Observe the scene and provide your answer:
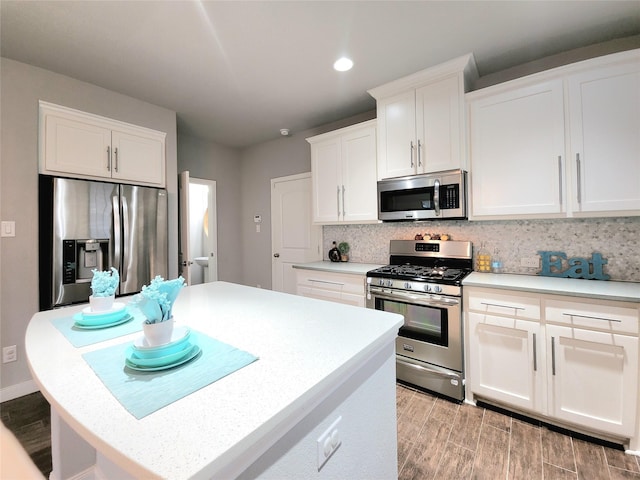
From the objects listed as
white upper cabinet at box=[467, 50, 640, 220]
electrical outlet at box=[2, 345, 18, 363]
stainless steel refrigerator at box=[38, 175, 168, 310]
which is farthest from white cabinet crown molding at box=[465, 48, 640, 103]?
electrical outlet at box=[2, 345, 18, 363]

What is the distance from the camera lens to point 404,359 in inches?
94.7

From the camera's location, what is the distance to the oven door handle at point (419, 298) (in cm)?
214

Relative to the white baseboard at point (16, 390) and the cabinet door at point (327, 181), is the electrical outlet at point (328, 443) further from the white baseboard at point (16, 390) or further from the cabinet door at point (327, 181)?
the white baseboard at point (16, 390)

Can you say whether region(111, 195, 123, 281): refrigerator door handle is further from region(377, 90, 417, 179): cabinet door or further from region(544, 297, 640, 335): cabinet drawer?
region(544, 297, 640, 335): cabinet drawer

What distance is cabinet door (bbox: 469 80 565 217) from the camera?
6.61 ft

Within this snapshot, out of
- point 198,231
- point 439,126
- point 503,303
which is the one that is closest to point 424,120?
point 439,126

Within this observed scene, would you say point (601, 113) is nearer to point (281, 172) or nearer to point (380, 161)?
point (380, 161)

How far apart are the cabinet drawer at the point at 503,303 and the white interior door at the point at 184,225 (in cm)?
287

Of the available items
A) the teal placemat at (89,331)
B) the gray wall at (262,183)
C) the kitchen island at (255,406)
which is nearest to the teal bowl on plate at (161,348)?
the kitchen island at (255,406)

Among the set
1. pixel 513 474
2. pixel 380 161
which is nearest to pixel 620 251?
pixel 513 474

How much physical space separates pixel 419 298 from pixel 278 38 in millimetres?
2273

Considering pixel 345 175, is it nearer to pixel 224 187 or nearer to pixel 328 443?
pixel 224 187

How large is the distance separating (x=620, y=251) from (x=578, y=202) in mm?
518

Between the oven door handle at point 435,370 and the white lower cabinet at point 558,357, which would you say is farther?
the oven door handle at point 435,370
